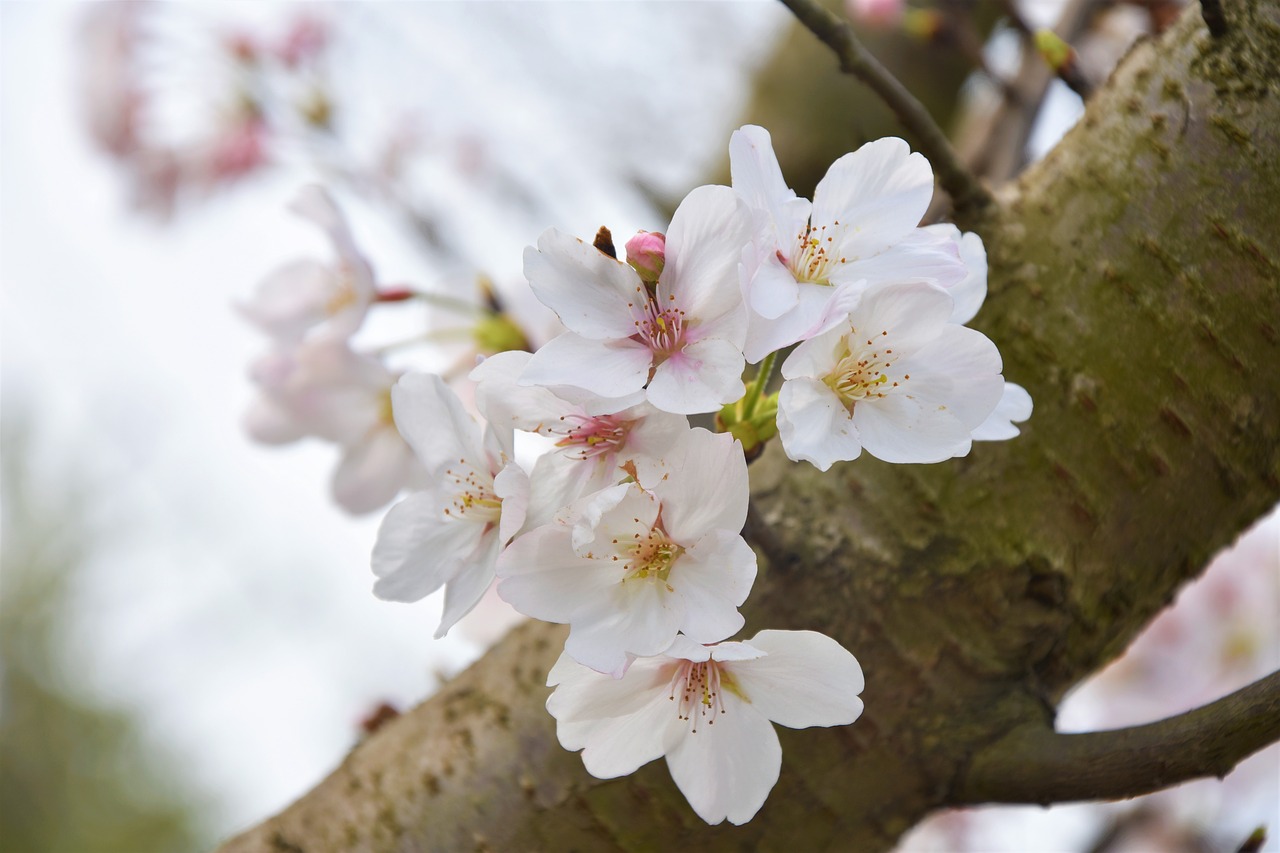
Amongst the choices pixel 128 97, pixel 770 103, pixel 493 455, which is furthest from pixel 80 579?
pixel 493 455

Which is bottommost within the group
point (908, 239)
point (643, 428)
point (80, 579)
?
point (80, 579)

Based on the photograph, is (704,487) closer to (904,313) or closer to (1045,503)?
(904,313)

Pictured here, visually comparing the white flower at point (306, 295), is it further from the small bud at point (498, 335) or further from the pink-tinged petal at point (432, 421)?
the pink-tinged petal at point (432, 421)

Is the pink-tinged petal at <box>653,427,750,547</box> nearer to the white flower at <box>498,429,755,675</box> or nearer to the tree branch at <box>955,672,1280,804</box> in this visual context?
the white flower at <box>498,429,755,675</box>

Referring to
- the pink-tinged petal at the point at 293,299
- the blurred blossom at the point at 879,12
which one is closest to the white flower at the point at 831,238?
the pink-tinged petal at the point at 293,299

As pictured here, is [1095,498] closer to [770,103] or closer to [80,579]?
[770,103]
